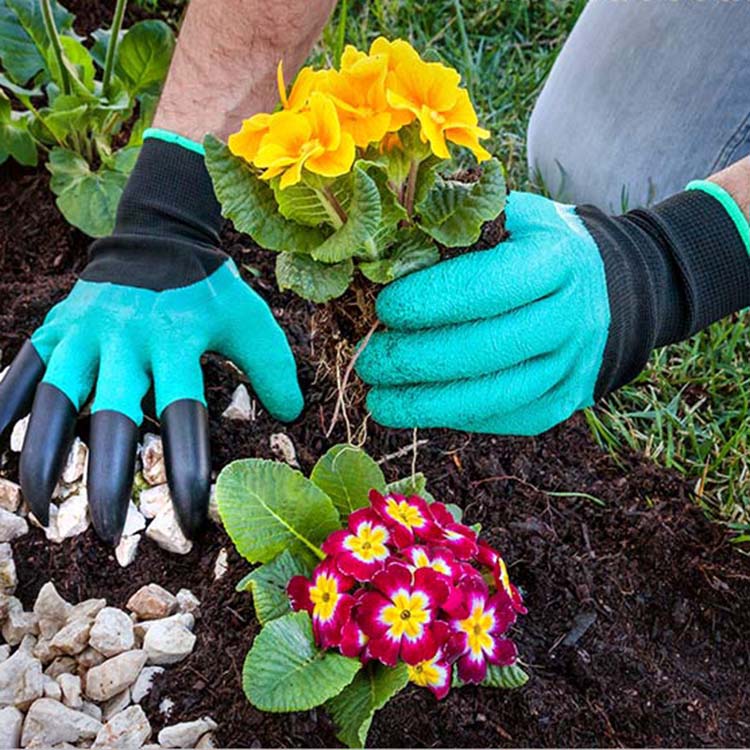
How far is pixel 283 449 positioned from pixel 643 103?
122 cm

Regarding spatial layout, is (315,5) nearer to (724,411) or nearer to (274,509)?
(274,509)

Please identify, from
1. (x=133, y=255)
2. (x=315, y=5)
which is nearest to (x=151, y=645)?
(x=133, y=255)

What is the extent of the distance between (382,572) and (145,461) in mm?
616

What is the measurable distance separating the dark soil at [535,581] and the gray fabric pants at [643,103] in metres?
0.73

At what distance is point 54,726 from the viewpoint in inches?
56.7

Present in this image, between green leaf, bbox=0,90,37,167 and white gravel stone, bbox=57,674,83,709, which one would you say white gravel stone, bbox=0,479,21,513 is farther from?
green leaf, bbox=0,90,37,167

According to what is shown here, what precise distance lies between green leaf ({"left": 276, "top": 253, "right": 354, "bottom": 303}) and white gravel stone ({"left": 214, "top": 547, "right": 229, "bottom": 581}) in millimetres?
559

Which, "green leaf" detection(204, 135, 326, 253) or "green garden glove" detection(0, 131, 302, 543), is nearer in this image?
"green leaf" detection(204, 135, 326, 253)

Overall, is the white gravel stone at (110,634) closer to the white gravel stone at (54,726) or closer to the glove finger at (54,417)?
the white gravel stone at (54,726)

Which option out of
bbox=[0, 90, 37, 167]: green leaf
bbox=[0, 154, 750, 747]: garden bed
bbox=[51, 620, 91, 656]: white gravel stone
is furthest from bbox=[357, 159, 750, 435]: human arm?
bbox=[0, 90, 37, 167]: green leaf

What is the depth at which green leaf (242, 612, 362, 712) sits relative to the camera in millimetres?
1328

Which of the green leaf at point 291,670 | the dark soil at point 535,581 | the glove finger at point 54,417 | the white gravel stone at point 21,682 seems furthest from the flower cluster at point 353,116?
the white gravel stone at point 21,682

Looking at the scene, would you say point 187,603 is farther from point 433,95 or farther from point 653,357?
point 653,357

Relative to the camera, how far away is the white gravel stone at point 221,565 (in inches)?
66.1
